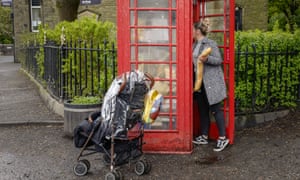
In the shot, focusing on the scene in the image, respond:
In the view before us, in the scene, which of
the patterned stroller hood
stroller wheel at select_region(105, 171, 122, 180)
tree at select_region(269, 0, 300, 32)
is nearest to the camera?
A: stroller wheel at select_region(105, 171, 122, 180)

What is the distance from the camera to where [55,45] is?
32.1 feet

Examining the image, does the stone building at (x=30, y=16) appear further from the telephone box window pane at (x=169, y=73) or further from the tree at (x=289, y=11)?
the telephone box window pane at (x=169, y=73)

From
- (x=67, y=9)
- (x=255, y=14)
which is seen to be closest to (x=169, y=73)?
(x=67, y=9)

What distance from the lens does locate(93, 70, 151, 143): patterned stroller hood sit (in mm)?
5441

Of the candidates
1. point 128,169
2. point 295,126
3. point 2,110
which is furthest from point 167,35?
point 2,110

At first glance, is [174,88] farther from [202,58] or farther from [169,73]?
[202,58]

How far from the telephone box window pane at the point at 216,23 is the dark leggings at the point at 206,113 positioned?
38.3 inches

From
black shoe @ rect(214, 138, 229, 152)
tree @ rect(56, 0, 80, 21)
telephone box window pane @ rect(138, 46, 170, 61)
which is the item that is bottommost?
black shoe @ rect(214, 138, 229, 152)

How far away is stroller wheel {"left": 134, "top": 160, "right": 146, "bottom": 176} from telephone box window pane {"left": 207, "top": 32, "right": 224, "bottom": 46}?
7.65 ft

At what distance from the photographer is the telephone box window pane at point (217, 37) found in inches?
275

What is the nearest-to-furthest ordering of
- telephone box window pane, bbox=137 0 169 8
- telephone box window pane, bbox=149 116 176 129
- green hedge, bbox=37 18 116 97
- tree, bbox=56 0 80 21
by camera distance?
telephone box window pane, bbox=137 0 169 8 → telephone box window pane, bbox=149 116 176 129 → green hedge, bbox=37 18 116 97 → tree, bbox=56 0 80 21

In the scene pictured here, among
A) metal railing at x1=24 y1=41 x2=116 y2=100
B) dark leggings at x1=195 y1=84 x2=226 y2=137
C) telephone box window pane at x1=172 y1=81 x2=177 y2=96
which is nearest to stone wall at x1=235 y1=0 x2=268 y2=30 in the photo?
metal railing at x1=24 y1=41 x2=116 y2=100

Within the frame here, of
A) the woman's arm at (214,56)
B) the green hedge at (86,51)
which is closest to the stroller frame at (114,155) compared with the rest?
the woman's arm at (214,56)

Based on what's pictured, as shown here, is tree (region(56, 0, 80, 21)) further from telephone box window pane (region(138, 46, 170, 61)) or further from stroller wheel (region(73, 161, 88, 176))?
stroller wheel (region(73, 161, 88, 176))
